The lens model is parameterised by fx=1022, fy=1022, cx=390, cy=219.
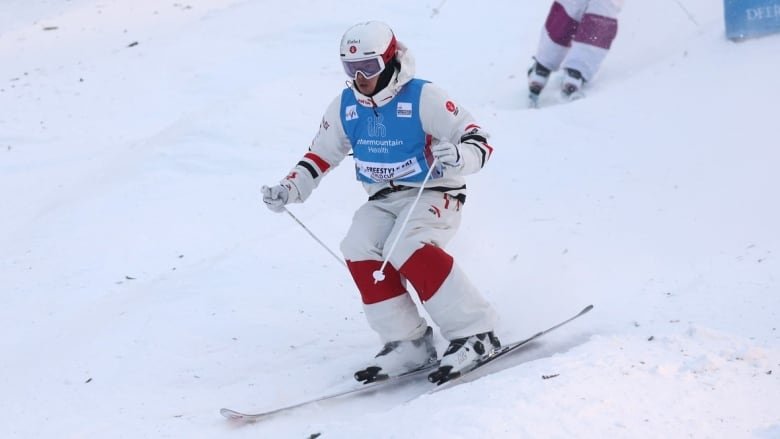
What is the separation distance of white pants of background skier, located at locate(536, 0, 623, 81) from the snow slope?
236 mm

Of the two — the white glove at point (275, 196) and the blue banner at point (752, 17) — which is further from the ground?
the blue banner at point (752, 17)

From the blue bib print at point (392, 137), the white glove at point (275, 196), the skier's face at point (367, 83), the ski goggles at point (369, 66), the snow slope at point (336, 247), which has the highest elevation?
the ski goggles at point (369, 66)

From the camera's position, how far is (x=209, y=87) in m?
8.55

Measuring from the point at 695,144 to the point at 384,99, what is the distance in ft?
8.34

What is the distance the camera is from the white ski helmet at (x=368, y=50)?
417 centimetres

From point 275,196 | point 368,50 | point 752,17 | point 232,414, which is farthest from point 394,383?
point 752,17

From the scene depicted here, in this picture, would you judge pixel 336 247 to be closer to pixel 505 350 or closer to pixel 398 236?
pixel 398 236

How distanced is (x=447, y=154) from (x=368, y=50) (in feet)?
1.89

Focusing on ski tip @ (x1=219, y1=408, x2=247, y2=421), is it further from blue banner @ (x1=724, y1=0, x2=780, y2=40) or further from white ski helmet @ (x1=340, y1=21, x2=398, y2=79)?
blue banner @ (x1=724, y1=0, x2=780, y2=40)

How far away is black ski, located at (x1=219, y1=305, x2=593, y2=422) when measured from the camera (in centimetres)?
382

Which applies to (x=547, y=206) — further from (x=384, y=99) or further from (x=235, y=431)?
(x=235, y=431)

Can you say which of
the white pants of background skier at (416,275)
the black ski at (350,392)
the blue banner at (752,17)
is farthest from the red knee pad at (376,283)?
the blue banner at (752,17)

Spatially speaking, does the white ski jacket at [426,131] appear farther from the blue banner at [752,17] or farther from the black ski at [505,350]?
the blue banner at [752,17]

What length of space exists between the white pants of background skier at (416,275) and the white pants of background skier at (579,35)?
3712mm
